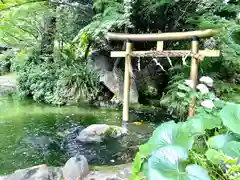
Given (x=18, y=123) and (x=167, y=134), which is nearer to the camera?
→ (x=167, y=134)

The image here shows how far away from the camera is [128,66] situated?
19.1 feet

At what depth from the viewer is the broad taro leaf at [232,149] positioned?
1.18m

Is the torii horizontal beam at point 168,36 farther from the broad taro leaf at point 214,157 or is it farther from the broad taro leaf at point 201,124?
the broad taro leaf at point 214,157

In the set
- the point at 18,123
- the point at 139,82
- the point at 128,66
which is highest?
the point at 128,66

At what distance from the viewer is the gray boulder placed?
2.93m

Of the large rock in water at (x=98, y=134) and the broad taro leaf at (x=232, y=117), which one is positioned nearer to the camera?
the broad taro leaf at (x=232, y=117)

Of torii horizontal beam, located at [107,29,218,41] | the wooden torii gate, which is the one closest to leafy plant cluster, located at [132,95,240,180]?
the wooden torii gate

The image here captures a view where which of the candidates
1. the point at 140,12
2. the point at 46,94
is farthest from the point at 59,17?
the point at 140,12

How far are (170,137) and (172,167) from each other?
0.27 meters

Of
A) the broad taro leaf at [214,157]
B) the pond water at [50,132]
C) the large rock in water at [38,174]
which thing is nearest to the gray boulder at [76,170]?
the large rock in water at [38,174]

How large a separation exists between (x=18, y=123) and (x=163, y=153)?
537cm

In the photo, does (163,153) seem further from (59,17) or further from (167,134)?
(59,17)

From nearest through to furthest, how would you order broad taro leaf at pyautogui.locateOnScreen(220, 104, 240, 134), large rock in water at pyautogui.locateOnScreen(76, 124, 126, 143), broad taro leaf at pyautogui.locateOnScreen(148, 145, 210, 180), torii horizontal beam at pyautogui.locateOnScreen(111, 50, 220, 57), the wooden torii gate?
broad taro leaf at pyautogui.locateOnScreen(148, 145, 210, 180) → broad taro leaf at pyautogui.locateOnScreen(220, 104, 240, 134) → torii horizontal beam at pyautogui.locateOnScreen(111, 50, 220, 57) → the wooden torii gate → large rock in water at pyautogui.locateOnScreen(76, 124, 126, 143)

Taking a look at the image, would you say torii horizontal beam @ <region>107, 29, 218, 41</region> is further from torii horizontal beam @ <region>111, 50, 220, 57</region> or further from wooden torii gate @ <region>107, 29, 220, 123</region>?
torii horizontal beam @ <region>111, 50, 220, 57</region>
